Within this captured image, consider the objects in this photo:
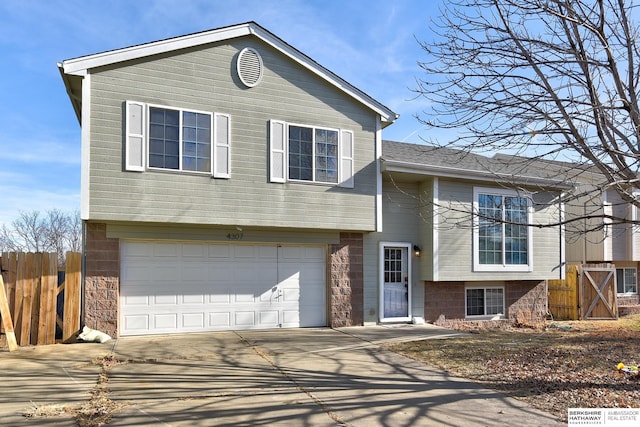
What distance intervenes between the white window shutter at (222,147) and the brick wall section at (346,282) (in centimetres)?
345

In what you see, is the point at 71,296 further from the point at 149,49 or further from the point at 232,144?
the point at 149,49

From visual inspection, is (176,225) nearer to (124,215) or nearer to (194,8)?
(124,215)

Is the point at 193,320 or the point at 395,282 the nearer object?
the point at 193,320

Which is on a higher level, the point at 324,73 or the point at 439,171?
the point at 324,73

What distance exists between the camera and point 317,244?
12.1m

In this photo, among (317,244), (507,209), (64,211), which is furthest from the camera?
(64,211)

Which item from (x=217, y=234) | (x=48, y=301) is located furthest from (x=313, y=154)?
(x=48, y=301)

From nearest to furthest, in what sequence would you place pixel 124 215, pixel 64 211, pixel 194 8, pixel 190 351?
pixel 190 351 < pixel 124 215 < pixel 194 8 < pixel 64 211

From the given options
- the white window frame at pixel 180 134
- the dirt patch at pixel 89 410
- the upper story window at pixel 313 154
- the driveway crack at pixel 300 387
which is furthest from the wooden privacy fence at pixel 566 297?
the dirt patch at pixel 89 410

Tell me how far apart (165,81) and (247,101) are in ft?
5.96

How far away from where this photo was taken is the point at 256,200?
10.9m

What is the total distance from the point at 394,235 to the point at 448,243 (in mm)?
1472

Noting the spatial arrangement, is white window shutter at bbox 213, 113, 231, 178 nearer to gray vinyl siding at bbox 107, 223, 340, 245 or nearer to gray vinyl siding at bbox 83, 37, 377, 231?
gray vinyl siding at bbox 83, 37, 377, 231

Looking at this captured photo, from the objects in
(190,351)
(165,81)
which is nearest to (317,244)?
(190,351)
